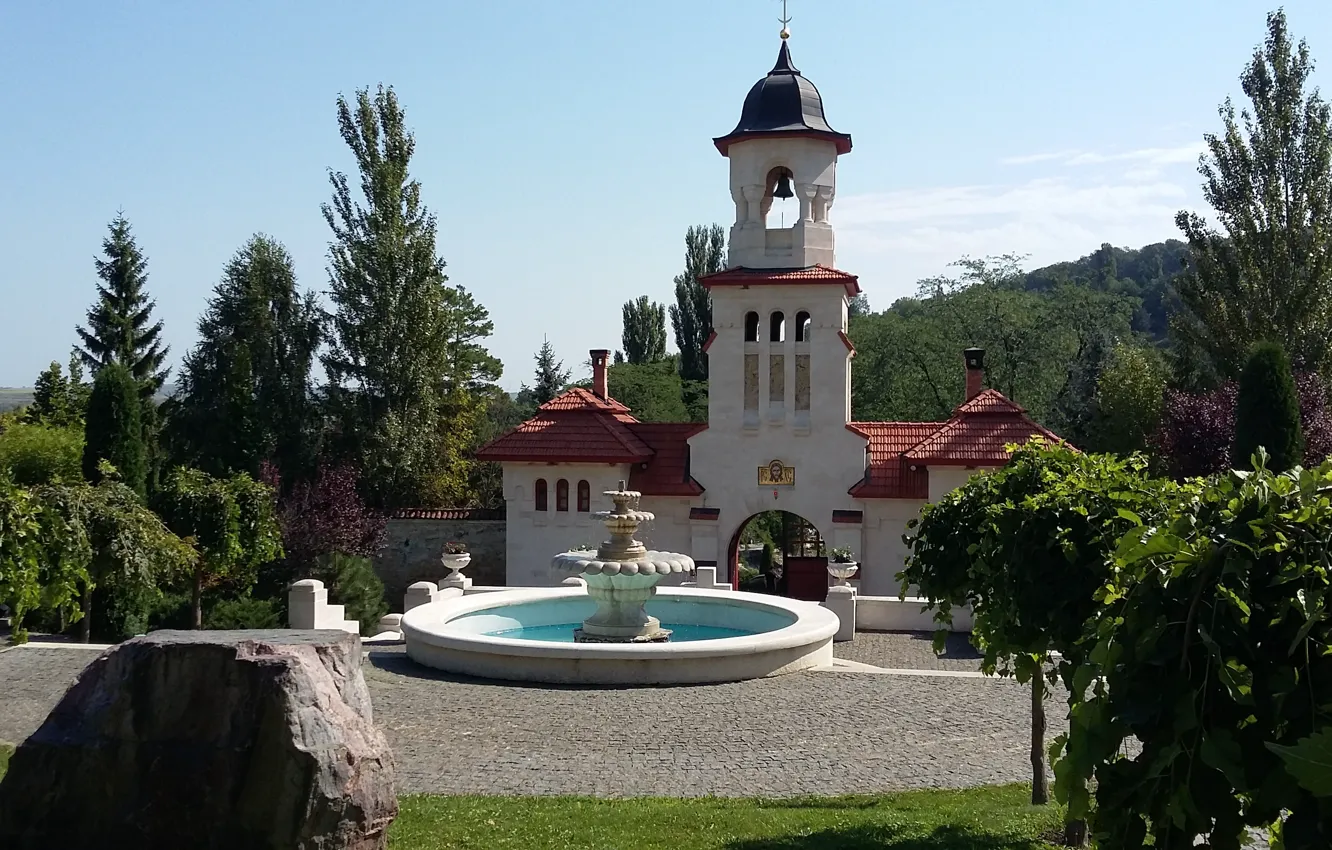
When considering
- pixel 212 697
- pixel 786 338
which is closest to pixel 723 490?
pixel 786 338

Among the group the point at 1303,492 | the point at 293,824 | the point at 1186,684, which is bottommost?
the point at 293,824

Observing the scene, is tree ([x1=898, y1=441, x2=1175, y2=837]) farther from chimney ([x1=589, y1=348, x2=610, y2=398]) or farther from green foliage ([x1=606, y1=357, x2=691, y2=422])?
green foliage ([x1=606, y1=357, x2=691, y2=422])

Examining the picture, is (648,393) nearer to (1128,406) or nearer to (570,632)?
(1128,406)

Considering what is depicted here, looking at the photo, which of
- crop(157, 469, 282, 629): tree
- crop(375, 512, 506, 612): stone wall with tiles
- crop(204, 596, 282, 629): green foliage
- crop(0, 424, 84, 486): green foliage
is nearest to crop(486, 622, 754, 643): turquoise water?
crop(204, 596, 282, 629): green foliage

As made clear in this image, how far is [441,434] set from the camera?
124 ft

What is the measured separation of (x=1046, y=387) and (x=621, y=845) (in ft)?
133

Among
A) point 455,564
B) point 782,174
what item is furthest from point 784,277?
point 455,564

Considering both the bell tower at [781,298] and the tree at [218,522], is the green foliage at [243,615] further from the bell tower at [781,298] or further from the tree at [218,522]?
the bell tower at [781,298]

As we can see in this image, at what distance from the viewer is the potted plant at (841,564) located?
2142 cm

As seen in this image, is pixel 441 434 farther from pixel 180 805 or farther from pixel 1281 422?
pixel 180 805

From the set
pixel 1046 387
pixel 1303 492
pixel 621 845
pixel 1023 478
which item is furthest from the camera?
pixel 1046 387

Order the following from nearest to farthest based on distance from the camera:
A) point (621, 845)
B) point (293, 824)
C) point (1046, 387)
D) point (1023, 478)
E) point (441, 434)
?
1. point (293, 824)
2. point (621, 845)
3. point (1023, 478)
4. point (441, 434)
5. point (1046, 387)

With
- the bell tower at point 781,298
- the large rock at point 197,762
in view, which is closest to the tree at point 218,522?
the bell tower at point 781,298

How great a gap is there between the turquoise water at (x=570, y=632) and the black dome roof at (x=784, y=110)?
12.0m
